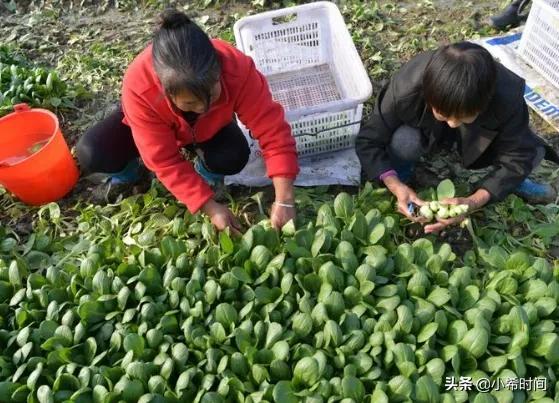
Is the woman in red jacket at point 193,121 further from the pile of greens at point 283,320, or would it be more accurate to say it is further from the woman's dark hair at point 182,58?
the pile of greens at point 283,320

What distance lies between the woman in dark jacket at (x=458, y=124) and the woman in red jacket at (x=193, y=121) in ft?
1.31

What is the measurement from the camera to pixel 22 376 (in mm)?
1740

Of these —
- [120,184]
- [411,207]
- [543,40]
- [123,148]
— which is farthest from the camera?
[543,40]

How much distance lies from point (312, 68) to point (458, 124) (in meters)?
1.25

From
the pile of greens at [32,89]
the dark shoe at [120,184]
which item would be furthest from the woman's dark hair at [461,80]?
the pile of greens at [32,89]

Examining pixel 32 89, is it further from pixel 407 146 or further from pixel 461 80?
pixel 461 80

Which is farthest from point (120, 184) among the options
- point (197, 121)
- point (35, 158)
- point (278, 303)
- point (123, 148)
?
point (278, 303)

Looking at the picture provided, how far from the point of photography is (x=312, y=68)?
296 cm

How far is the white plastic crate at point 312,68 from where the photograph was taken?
2457mm

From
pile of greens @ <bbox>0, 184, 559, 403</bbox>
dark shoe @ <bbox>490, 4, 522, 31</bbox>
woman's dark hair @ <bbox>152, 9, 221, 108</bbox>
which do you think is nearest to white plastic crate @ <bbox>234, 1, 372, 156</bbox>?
pile of greens @ <bbox>0, 184, 559, 403</bbox>

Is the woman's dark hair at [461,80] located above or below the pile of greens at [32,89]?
above

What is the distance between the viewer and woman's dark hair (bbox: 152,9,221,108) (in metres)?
1.63

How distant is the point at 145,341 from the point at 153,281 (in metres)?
0.23

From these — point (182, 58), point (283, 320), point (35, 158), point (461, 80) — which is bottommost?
point (283, 320)
